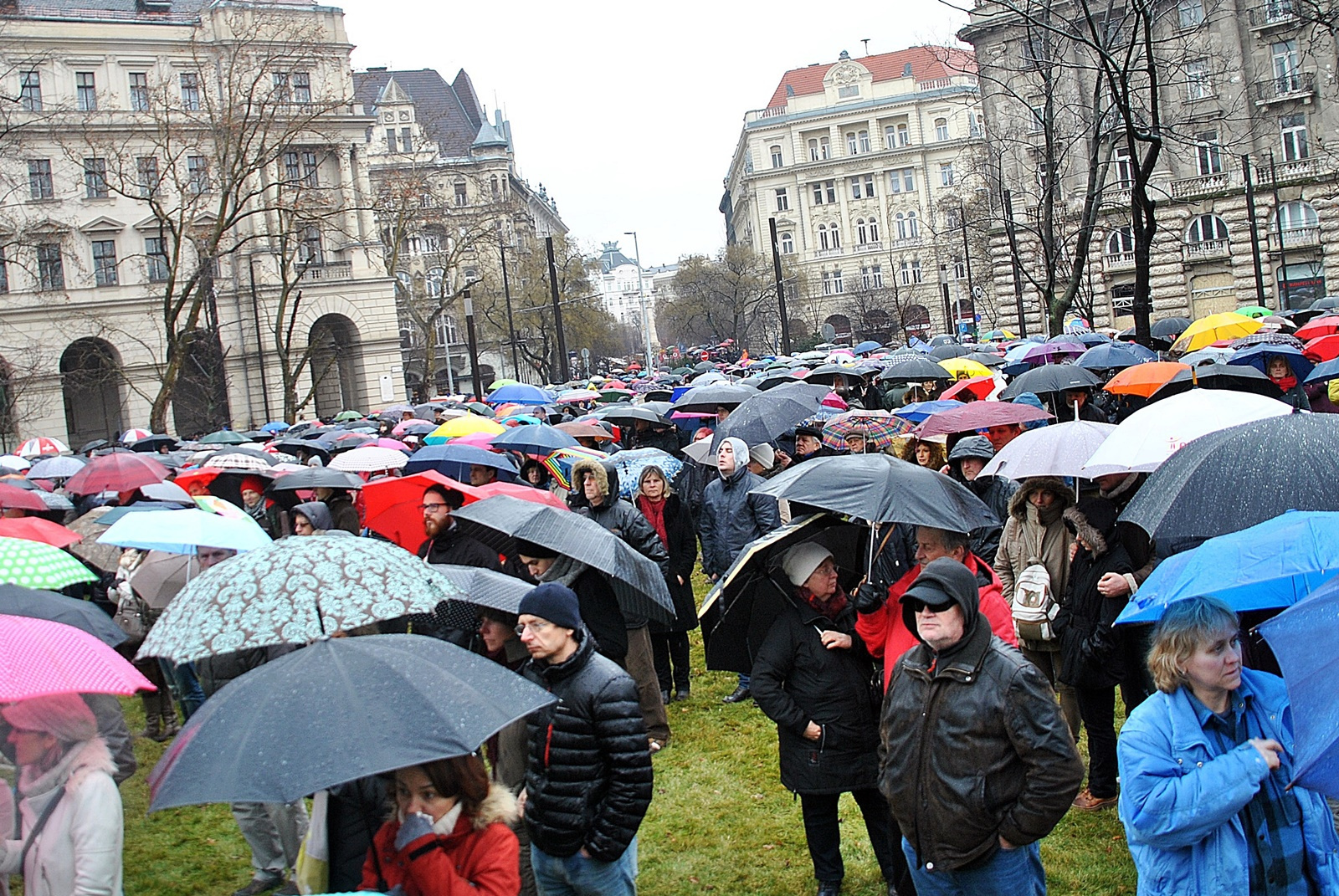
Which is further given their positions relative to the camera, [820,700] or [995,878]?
[820,700]

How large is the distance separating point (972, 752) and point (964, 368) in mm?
14612

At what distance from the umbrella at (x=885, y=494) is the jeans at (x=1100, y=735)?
1327mm

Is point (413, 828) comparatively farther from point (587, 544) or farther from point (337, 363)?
point (337, 363)

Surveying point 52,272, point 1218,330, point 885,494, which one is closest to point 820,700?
point 885,494

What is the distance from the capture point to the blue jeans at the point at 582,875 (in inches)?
188

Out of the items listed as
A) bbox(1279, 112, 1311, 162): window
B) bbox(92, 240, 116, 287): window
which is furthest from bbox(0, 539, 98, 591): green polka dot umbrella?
bbox(1279, 112, 1311, 162): window

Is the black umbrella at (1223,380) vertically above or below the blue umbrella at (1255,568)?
above

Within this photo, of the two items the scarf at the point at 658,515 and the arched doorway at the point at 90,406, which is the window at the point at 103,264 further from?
the scarf at the point at 658,515

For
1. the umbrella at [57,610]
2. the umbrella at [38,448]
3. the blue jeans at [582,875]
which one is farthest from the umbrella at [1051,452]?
the umbrella at [38,448]

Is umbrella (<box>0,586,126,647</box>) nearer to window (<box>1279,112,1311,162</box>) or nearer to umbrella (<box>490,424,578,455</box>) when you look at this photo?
umbrella (<box>490,424,578,455</box>)

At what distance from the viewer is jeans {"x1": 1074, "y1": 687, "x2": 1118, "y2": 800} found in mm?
6582

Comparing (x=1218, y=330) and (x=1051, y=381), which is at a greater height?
(x=1218, y=330)

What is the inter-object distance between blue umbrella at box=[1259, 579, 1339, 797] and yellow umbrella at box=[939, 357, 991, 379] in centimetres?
1435

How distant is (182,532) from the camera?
24.8ft
